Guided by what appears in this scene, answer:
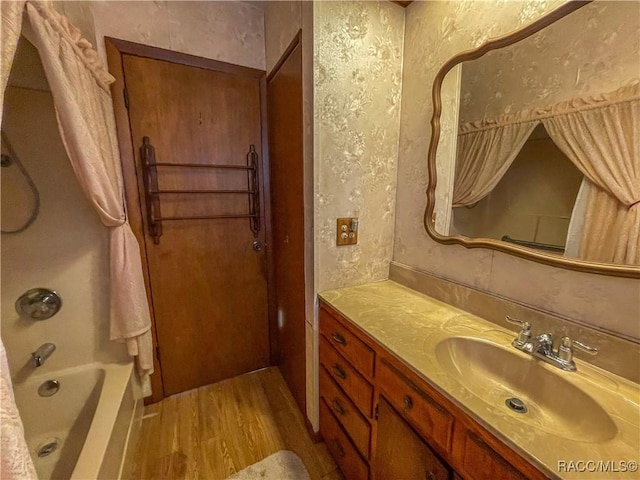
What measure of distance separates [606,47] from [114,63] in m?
2.01

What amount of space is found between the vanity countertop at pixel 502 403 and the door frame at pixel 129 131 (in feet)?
3.58

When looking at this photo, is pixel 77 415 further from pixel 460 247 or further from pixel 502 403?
pixel 460 247

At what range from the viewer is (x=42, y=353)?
1.36m

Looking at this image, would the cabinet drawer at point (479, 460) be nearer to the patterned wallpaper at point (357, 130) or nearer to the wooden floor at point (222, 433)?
the patterned wallpaper at point (357, 130)

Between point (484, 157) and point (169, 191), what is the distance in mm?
1644

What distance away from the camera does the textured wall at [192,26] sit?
135 cm

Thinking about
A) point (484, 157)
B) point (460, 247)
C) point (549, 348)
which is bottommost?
point (549, 348)

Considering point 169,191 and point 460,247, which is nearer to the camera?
point 460,247

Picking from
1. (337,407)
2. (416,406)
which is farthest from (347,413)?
(416,406)

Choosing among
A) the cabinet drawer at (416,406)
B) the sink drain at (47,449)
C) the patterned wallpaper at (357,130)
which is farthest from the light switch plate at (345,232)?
the sink drain at (47,449)

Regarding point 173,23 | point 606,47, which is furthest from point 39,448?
point 606,47

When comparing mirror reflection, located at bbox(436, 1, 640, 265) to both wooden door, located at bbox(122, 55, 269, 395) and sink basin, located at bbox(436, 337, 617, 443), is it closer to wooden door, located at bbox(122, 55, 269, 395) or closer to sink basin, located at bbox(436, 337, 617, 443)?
sink basin, located at bbox(436, 337, 617, 443)

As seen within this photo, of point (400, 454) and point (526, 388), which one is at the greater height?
point (526, 388)

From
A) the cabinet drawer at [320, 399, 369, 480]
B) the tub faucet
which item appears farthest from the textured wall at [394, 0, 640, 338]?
the tub faucet
